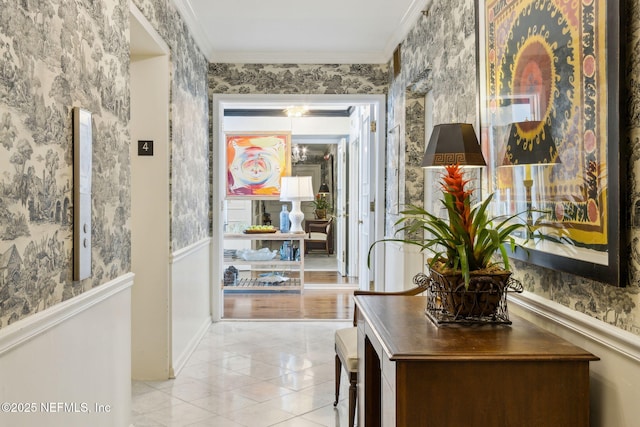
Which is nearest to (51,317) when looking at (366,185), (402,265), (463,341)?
(463,341)

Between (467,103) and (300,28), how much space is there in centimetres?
194

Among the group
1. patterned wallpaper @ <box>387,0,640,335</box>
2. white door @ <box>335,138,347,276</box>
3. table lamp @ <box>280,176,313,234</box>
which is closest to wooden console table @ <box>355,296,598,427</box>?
patterned wallpaper @ <box>387,0,640,335</box>

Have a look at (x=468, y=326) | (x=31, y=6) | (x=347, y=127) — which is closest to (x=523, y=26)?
(x=468, y=326)

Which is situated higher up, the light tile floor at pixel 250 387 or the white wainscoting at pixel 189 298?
the white wainscoting at pixel 189 298

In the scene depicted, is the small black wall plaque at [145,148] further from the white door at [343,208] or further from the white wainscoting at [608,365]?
the white door at [343,208]

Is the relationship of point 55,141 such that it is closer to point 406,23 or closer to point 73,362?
point 73,362

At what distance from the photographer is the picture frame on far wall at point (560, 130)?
4.26 ft

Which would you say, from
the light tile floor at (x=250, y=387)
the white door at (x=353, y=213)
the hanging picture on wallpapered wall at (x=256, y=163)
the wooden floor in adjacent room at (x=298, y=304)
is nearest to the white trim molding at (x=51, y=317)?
the light tile floor at (x=250, y=387)

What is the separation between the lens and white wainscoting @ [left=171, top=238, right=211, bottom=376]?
3.47 m

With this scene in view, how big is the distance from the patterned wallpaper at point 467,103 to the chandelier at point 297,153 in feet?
18.7

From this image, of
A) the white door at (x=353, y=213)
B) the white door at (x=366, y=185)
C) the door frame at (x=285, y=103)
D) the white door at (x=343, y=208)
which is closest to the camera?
the door frame at (x=285, y=103)

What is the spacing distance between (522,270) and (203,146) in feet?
10.7

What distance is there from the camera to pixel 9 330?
4.51 ft

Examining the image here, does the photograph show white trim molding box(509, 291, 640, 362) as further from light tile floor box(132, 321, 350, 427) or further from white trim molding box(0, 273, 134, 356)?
white trim molding box(0, 273, 134, 356)
